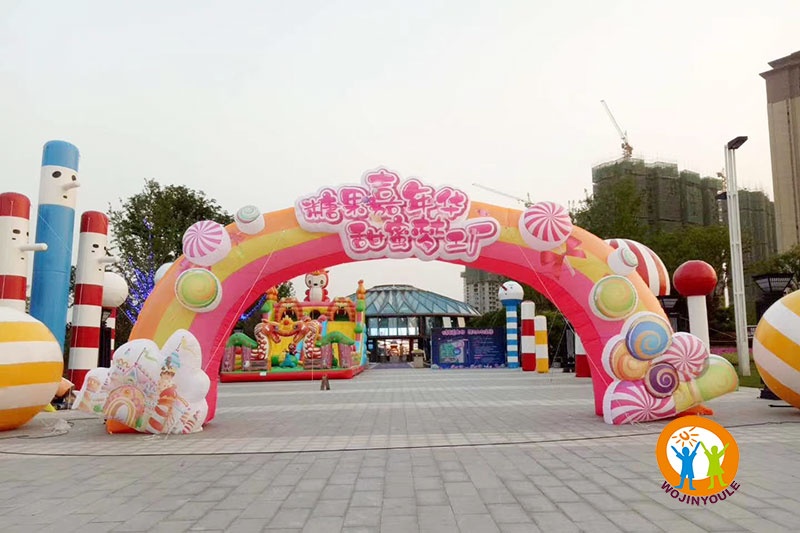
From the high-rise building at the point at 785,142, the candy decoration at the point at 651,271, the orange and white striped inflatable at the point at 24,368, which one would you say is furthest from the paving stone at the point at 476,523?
the high-rise building at the point at 785,142

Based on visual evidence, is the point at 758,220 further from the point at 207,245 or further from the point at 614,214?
the point at 207,245

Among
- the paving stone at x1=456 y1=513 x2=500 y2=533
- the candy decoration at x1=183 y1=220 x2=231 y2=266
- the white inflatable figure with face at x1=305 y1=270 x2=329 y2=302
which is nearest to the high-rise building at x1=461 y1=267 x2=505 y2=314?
the white inflatable figure with face at x1=305 y1=270 x2=329 y2=302

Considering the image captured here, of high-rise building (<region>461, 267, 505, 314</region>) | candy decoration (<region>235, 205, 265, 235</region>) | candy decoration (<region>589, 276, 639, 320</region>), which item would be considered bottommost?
candy decoration (<region>589, 276, 639, 320</region>)

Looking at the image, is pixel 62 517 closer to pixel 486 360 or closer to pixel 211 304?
pixel 211 304

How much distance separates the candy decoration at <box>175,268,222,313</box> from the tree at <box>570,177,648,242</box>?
26.3 m

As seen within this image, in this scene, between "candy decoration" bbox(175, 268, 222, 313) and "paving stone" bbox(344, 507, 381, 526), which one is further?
"candy decoration" bbox(175, 268, 222, 313)

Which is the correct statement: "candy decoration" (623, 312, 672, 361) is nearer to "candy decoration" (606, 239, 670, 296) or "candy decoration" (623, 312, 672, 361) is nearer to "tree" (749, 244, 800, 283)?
"candy decoration" (606, 239, 670, 296)

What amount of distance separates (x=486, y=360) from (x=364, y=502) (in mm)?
29676

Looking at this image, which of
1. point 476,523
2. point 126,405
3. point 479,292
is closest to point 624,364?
point 476,523

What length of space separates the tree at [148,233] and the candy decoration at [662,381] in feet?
70.8

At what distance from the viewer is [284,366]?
24.1 metres

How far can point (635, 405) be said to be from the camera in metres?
8.19

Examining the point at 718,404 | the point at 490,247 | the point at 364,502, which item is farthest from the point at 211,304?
the point at 718,404

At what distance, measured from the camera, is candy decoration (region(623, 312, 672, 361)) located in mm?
8211
